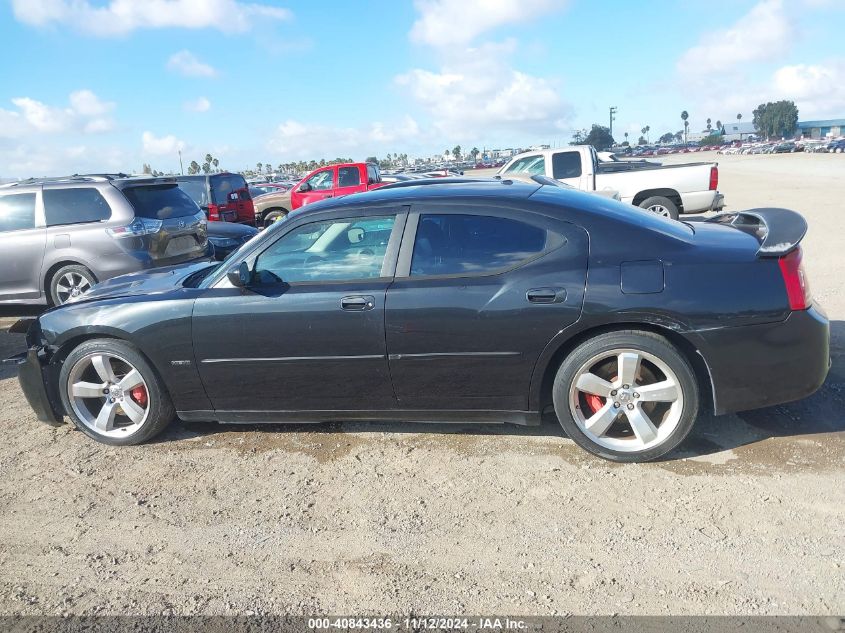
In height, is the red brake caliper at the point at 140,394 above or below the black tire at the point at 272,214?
below

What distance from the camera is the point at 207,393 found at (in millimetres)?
3881

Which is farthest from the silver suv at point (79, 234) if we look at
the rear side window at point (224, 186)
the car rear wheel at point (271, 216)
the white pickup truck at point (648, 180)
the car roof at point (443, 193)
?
the car rear wheel at point (271, 216)

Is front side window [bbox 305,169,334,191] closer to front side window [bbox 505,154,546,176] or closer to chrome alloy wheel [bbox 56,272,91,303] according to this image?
front side window [bbox 505,154,546,176]

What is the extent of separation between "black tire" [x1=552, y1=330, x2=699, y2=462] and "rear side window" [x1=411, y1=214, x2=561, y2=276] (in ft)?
2.00

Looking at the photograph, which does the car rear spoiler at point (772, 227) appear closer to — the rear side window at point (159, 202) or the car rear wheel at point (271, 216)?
the rear side window at point (159, 202)

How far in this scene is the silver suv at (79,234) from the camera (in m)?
7.43

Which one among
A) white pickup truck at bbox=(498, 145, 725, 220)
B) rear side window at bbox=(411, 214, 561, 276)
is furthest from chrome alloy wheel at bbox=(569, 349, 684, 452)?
white pickup truck at bbox=(498, 145, 725, 220)

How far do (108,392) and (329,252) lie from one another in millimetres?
1742

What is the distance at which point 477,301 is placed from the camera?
3426 mm

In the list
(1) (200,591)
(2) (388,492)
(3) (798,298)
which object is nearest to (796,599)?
(3) (798,298)

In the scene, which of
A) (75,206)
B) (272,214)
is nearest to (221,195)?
(272,214)

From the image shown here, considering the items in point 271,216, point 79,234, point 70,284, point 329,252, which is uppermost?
point 271,216

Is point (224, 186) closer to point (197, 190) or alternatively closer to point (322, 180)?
point (197, 190)

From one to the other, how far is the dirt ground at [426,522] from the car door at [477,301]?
0.48 meters
